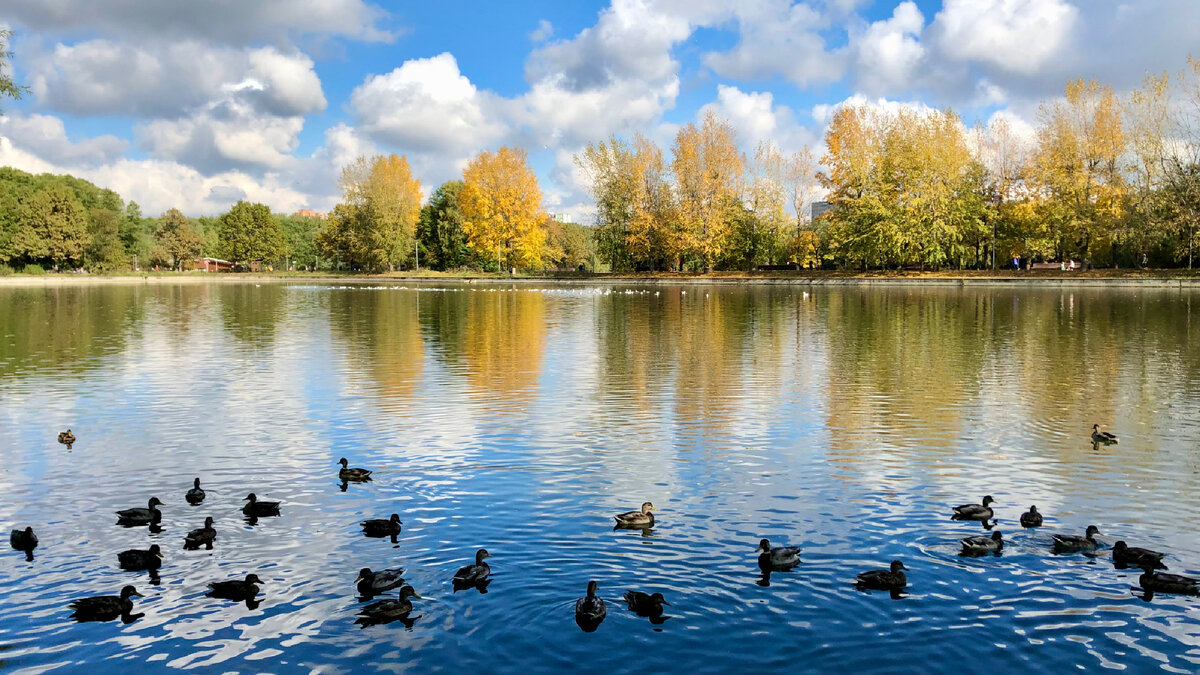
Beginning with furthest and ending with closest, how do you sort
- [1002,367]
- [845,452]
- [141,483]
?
[1002,367], [845,452], [141,483]

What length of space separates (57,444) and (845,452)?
617 inches

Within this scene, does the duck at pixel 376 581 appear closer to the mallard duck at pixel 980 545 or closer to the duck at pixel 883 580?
the duck at pixel 883 580

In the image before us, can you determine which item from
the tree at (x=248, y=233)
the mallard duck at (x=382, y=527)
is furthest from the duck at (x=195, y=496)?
the tree at (x=248, y=233)

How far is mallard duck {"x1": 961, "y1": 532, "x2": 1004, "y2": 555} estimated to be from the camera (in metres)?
10.7

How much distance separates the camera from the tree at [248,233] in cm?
15538

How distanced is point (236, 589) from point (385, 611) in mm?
1923

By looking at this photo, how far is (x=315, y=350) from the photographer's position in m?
32.1

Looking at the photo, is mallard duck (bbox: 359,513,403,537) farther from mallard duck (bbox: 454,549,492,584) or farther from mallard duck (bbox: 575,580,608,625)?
mallard duck (bbox: 575,580,608,625)

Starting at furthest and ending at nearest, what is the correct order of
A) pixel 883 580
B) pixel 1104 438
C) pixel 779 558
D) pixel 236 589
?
pixel 1104 438 < pixel 779 558 < pixel 883 580 < pixel 236 589

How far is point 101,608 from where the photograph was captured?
29.7 feet

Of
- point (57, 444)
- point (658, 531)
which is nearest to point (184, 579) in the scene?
point (658, 531)

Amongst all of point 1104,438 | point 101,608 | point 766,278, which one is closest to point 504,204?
point 766,278

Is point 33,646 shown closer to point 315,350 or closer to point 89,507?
point 89,507

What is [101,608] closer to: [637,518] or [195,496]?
[195,496]
